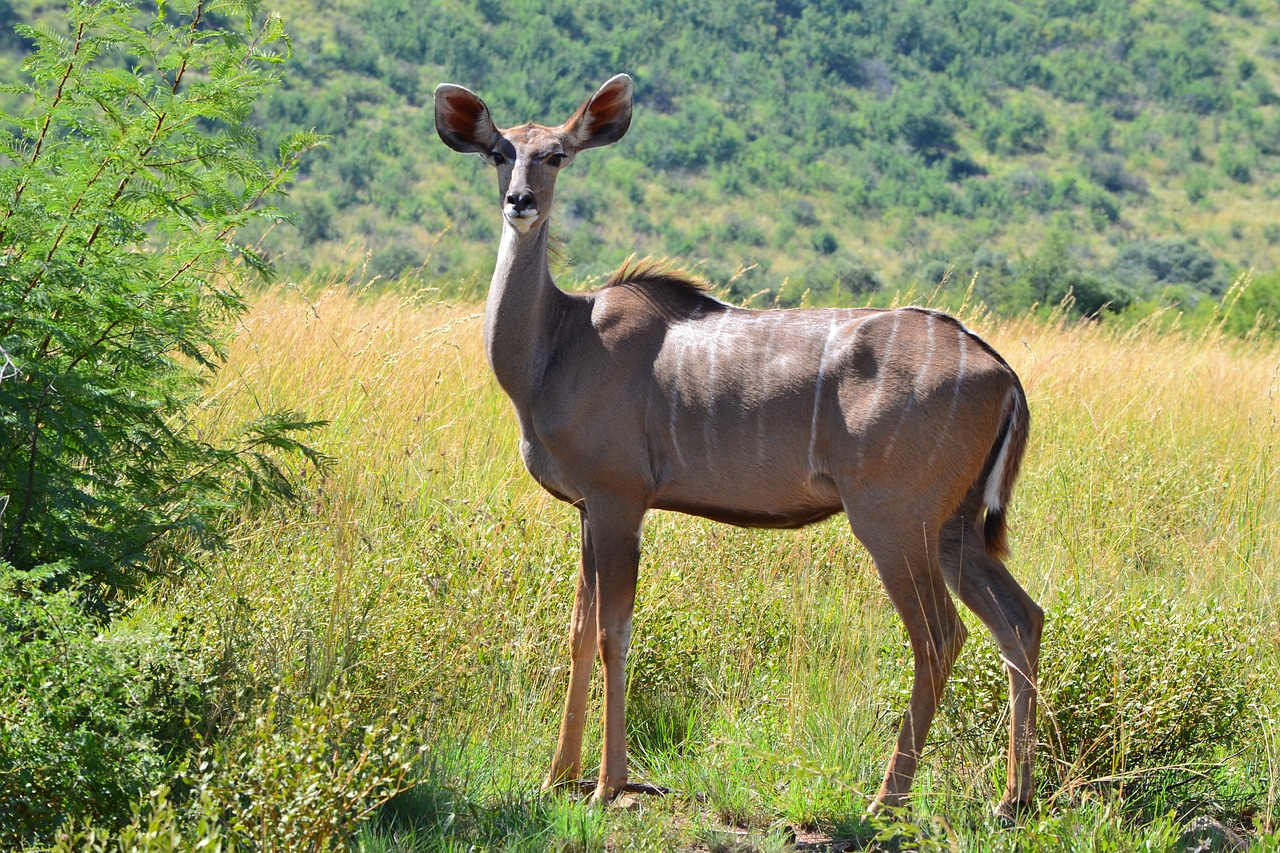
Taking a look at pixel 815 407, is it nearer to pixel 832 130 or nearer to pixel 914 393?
pixel 914 393

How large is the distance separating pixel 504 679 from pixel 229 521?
1732 millimetres

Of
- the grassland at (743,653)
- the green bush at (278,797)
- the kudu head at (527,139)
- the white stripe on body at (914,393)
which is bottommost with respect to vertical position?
the grassland at (743,653)

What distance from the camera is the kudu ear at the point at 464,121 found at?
496cm

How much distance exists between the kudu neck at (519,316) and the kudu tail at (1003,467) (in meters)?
1.69

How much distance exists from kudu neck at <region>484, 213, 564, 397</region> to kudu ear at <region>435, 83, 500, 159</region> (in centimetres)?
39

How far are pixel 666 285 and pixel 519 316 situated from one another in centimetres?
63

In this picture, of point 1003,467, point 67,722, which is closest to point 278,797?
point 67,722

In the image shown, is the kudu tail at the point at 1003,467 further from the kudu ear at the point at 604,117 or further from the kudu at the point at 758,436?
the kudu ear at the point at 604,117

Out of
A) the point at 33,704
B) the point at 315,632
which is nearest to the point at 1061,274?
the point at 315,632

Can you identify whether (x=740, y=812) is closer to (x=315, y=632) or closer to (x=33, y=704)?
(x=315, y=632)

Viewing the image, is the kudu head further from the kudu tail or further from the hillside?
the hillside

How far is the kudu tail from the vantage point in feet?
15.2

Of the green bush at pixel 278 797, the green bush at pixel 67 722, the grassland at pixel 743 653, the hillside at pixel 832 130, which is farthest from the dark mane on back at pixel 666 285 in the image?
the hillside at pixel 832 130

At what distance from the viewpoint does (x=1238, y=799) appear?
14.7 ft
